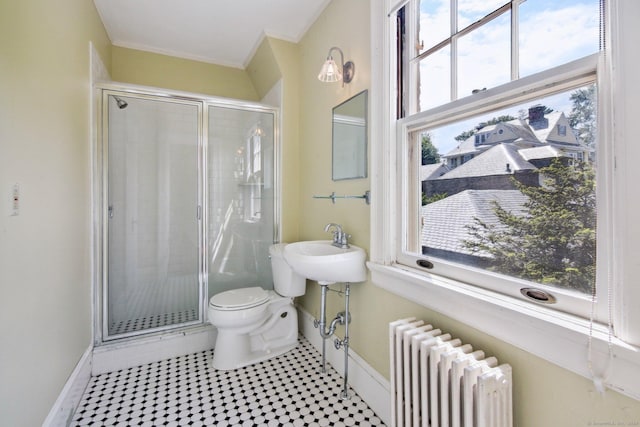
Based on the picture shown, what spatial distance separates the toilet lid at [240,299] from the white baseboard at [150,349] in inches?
14.6

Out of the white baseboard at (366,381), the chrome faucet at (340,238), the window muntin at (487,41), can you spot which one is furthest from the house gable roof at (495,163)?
the white baseboard at (366,381)

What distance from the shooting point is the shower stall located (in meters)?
2.09

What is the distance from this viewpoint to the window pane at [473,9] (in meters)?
1.08

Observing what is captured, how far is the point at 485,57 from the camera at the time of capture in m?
1.10

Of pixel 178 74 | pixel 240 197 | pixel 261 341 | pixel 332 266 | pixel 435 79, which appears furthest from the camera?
pixel 178 74

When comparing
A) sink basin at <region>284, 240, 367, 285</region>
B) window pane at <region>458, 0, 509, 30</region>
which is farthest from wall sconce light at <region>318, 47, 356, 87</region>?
sink basin at <region>284, 240, 367, 285</region>

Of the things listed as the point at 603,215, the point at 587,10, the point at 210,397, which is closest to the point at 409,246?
the point at 603,215

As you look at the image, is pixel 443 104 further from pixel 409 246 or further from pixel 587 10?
pixel 409 246

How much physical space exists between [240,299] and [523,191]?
1.77m

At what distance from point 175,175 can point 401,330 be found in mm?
2009

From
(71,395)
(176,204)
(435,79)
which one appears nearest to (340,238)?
(435,79)

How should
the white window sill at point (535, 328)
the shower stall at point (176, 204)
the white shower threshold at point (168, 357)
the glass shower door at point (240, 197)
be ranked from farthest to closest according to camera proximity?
the glass shower door at point (240, 197)
the shower stall at point (176, 204)
the white shower threshold at point (168, 357)
the white window sill at point (535, 328)

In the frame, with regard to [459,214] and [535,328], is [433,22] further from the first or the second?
[535,328]

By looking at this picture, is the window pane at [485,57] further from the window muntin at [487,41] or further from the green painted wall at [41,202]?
the green painted wall at [41,202]
